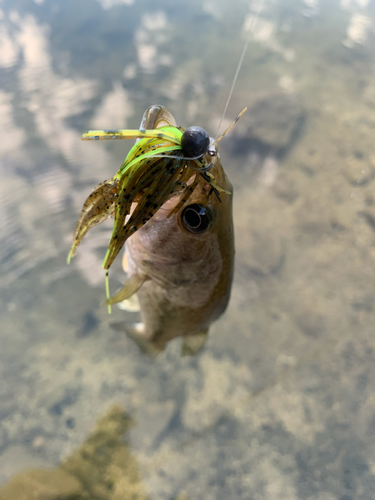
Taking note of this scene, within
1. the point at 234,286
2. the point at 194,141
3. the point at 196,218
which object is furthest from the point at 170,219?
the point at 234,286

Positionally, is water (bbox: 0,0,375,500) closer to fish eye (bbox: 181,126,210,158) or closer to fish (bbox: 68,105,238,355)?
fish (bbox: 68,105,238,355)

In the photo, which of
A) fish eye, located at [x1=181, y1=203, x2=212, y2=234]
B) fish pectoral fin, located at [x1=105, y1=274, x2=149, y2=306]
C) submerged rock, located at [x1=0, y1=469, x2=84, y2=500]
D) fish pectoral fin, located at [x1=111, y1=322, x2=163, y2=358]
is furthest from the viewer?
fish pectoral fin, located at [x1=111, y1=322, x2=163, y2=358]

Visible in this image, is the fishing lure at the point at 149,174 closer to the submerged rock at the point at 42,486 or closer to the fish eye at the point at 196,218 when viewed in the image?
the fish eye at the point at 196,218

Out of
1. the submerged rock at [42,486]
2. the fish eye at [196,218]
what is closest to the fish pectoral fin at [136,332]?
the submerged rock at [42,486]

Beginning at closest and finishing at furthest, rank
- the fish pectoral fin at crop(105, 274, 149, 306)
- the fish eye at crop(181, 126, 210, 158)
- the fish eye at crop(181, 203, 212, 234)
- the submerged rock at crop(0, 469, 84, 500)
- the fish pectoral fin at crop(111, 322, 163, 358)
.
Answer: the fish eye at crop(181, 126, 210, 158) < the fish eye at crop(181, 203, 212, 234) < the fish pectoral fin at crop(105, 274, 149, 306) < the submerged rock at crop(0, 469, 84, 500) < the fish pectoral fin at crop(111, 322, 163, 358)

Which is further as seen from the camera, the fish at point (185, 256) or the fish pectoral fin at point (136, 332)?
the fish pectoral fin at point (136, 332)

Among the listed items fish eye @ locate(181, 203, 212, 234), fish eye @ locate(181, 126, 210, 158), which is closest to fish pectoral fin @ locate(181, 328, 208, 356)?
fish eye @ locate(181, 203, 212, 234)

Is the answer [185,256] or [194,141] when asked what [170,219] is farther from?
[194,141]
